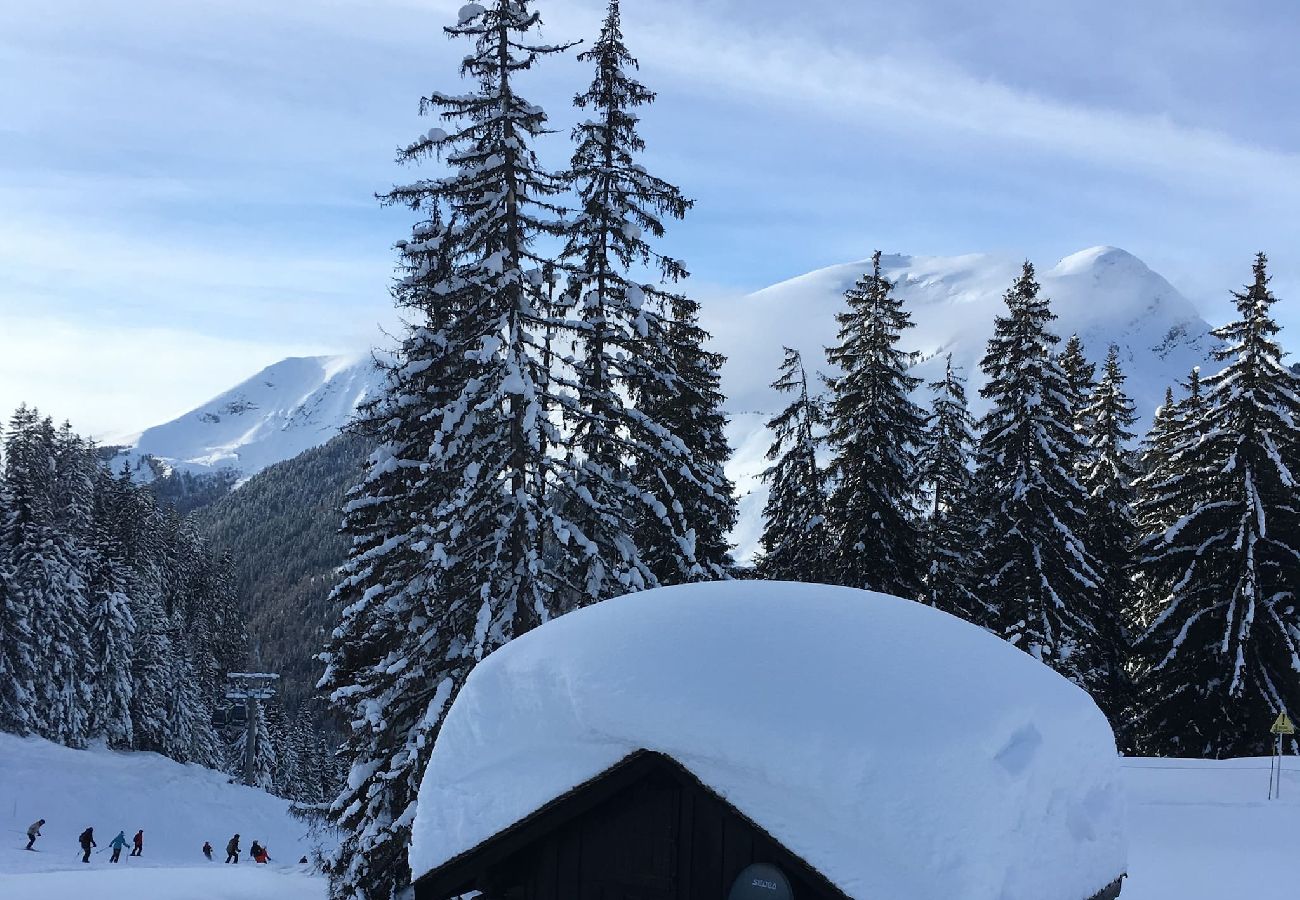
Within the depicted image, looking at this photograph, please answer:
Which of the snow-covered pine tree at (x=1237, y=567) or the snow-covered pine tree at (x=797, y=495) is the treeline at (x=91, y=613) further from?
the snow-covered pine tree at (x=1237, y=567)

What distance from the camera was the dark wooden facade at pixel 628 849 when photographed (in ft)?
20.9

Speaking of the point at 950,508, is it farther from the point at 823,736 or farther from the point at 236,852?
the point at 236,852

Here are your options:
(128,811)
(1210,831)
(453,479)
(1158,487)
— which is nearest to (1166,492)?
(1158,487)

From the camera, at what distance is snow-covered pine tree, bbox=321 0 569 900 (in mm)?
13883

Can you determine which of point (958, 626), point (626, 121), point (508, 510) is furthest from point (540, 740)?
point (626, 121)

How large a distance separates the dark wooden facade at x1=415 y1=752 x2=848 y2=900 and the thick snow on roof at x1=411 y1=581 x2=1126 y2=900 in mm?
A: 143

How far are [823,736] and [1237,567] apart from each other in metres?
22.0

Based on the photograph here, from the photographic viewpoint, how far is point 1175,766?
20.6m

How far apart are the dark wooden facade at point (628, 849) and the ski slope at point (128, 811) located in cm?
1810

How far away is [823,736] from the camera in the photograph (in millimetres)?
6039

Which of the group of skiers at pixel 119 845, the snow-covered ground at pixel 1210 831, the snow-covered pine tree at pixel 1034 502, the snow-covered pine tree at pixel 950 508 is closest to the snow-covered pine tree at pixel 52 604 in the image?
the group of skiers at pixel 119 845

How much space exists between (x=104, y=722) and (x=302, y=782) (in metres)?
28.6

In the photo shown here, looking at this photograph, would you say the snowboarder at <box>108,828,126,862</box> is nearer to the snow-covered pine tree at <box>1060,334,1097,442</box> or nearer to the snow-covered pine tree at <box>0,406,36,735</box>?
the snow-covered pine tree at <box>0,406,36,735</box>

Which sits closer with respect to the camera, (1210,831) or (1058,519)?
(1210,831)
